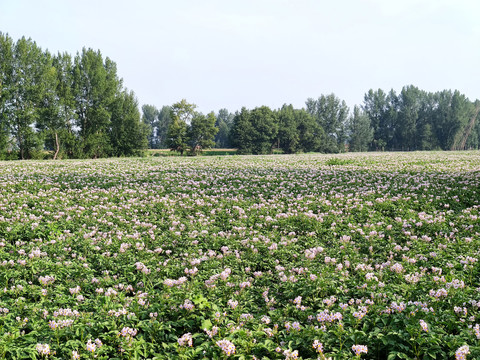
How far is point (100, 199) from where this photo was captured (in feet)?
32.5

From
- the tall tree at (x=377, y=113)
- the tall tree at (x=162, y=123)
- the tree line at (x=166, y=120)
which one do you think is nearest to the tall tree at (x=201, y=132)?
the tree line at (x=166, y=120)

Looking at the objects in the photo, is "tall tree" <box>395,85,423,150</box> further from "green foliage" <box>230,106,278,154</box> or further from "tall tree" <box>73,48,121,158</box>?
"tall tree" <box>73,48,121,158</box>

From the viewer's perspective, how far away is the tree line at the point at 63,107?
137 feet

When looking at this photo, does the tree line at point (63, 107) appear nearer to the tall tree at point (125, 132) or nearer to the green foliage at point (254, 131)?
the tall tree at point (125, 132)

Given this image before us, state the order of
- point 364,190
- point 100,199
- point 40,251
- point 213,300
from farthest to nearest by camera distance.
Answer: point 364,190 → point 100,199 → point 40,251 → point 213,300

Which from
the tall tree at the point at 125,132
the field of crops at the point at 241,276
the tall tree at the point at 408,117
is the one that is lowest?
the field of crops at the point at 241,276

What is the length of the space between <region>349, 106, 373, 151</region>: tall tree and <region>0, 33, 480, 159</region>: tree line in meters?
0.32

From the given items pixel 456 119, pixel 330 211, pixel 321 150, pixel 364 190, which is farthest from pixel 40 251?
pixel 456 119

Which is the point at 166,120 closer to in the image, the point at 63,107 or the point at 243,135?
the point at 243,135

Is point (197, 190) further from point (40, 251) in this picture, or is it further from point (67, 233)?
point (40, 251)

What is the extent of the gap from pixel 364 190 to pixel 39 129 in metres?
48.0

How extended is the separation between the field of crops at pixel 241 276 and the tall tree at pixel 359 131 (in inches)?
3855

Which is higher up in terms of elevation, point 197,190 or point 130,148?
point 130,148

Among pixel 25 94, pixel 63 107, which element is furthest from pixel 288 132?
pixel 25 94
